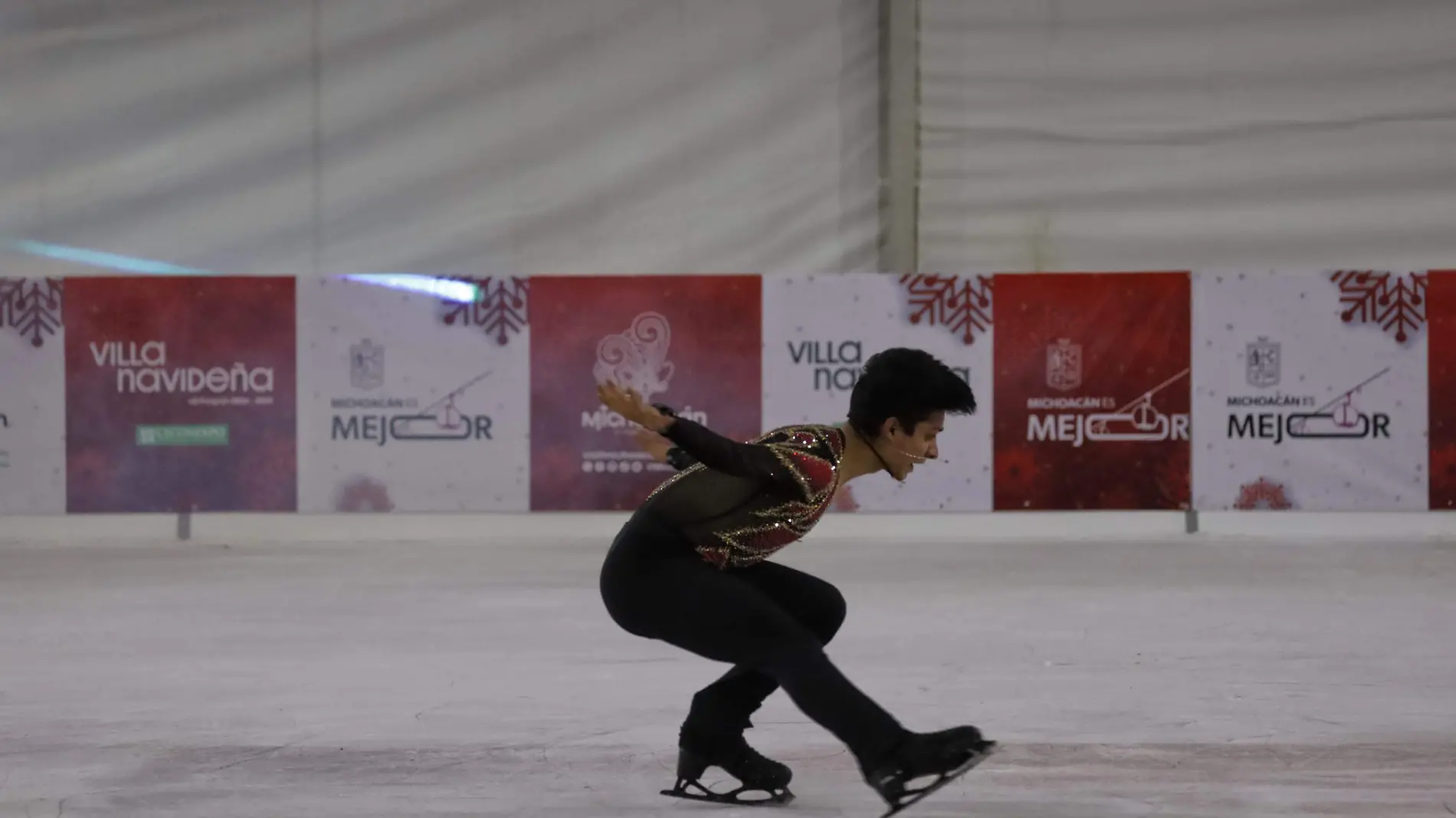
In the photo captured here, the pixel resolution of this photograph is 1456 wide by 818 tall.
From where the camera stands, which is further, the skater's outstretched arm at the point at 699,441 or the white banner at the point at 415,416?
the white banner at the point at 415,416

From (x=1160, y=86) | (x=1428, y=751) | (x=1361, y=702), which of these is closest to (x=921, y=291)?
(x=1160, y=86)

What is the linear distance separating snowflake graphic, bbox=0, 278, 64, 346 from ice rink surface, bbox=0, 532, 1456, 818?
2295 millimetres

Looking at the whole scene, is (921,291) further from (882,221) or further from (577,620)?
(577,620)

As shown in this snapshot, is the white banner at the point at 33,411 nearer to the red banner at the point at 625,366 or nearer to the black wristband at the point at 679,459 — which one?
the red banner at the point at 625,366

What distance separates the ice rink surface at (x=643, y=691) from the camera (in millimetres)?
3656

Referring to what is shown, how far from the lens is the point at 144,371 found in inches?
413

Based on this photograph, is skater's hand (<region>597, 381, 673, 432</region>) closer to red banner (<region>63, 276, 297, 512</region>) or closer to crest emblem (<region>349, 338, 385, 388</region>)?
crest emblem (<region>349, 338, 385, 388</region>)

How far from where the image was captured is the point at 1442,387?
10320mm

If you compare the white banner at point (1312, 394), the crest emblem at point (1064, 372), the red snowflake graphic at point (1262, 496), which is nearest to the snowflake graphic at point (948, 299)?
the crest emblem at point (1064, 372)

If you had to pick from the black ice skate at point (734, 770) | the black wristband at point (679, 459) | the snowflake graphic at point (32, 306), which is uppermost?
the snowflake graphic at point (32, 306)

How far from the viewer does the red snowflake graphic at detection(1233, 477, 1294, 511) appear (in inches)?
408

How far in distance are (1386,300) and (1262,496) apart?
5.04 feet

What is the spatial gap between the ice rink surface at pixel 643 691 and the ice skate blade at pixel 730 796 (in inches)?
1.8

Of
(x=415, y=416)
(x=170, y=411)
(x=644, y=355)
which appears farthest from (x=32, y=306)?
(x=644, y=355)
